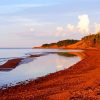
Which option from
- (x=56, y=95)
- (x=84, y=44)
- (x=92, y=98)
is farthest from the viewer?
(x=84, y=44)

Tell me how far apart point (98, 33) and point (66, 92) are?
15696 centimetres

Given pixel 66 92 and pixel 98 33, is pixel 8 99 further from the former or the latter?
pixel 98 33

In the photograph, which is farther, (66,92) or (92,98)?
(66,92)

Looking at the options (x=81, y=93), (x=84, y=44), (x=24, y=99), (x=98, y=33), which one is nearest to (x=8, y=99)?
(x=24, y=99)

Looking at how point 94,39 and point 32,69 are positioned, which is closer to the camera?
point 32,69

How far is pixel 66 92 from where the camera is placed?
1471 centimetres

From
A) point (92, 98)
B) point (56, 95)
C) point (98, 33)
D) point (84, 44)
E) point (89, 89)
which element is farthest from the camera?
point (84, 44)

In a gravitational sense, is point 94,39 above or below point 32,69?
below

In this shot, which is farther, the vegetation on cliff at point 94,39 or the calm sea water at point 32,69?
the vegetation on cliff at point 94,39

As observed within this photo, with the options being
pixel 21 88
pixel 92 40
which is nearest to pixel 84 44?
pixel 92 40

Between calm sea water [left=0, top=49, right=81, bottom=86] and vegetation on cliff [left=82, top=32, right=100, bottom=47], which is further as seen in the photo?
vegetation on cliff [left=82, top=32, right=100, bottom=47]

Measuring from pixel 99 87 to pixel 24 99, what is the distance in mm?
4082

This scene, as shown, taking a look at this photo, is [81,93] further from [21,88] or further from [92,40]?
[92,40]

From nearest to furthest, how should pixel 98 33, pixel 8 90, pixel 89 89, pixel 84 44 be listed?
pixel 89 89 → pixel 8 90 → pixel 98 33 → pixel 84 44
